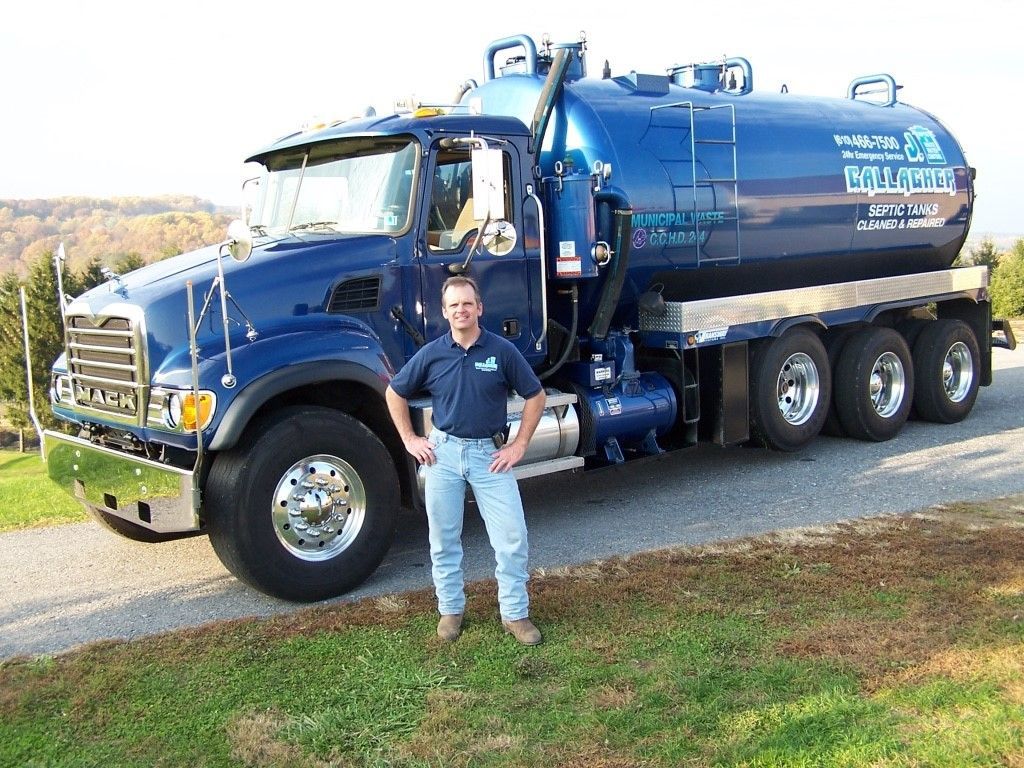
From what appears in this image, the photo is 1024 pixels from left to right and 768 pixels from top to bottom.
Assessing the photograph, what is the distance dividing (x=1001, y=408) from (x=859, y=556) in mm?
6845

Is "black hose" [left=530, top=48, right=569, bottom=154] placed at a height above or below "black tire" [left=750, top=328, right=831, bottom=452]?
above

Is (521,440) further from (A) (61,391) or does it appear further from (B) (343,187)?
(A) (61,391)

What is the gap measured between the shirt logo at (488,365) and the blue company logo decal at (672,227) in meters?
3.32

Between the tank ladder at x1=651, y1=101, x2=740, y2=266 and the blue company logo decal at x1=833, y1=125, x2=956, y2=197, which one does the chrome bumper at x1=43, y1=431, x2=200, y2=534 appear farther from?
the blue company logo decal at x1=833, y1=125, x2=956, y2=197

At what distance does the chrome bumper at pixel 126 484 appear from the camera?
5.56 meters

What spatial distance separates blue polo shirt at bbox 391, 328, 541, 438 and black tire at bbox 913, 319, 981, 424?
7159mm

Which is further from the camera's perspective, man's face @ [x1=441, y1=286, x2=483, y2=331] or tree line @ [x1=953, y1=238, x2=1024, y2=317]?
tree line @ [x1=953, y1=238, x2=1024, y2=317]

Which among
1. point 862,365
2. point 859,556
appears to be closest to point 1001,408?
point 862,365

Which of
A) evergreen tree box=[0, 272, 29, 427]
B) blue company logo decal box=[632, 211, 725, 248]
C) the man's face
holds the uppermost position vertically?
blue company logo decal box=[632, 211, 725, 248]

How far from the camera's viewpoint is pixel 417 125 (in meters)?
6.76

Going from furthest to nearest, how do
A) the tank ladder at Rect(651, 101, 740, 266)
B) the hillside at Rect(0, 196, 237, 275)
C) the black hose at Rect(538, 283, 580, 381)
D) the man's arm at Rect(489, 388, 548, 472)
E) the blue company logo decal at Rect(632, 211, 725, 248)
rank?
the hillside at Rect(0, 196, 237, 275)
the tank ladder at Rect(651, 101, 740, 266)
the blue company logo decal at Rect(632, 211, 725, 248)
the black hose at Rect(538, 283, 580, 381)
the man's arm at Rect(489, 388, 548, 472)

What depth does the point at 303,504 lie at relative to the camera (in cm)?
591

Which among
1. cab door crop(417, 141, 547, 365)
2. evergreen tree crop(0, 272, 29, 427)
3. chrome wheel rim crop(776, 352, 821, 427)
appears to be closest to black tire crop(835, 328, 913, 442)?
chrome wheel rim crop(776, 352, 821, 427)

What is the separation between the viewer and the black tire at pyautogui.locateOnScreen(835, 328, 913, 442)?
989 cm
